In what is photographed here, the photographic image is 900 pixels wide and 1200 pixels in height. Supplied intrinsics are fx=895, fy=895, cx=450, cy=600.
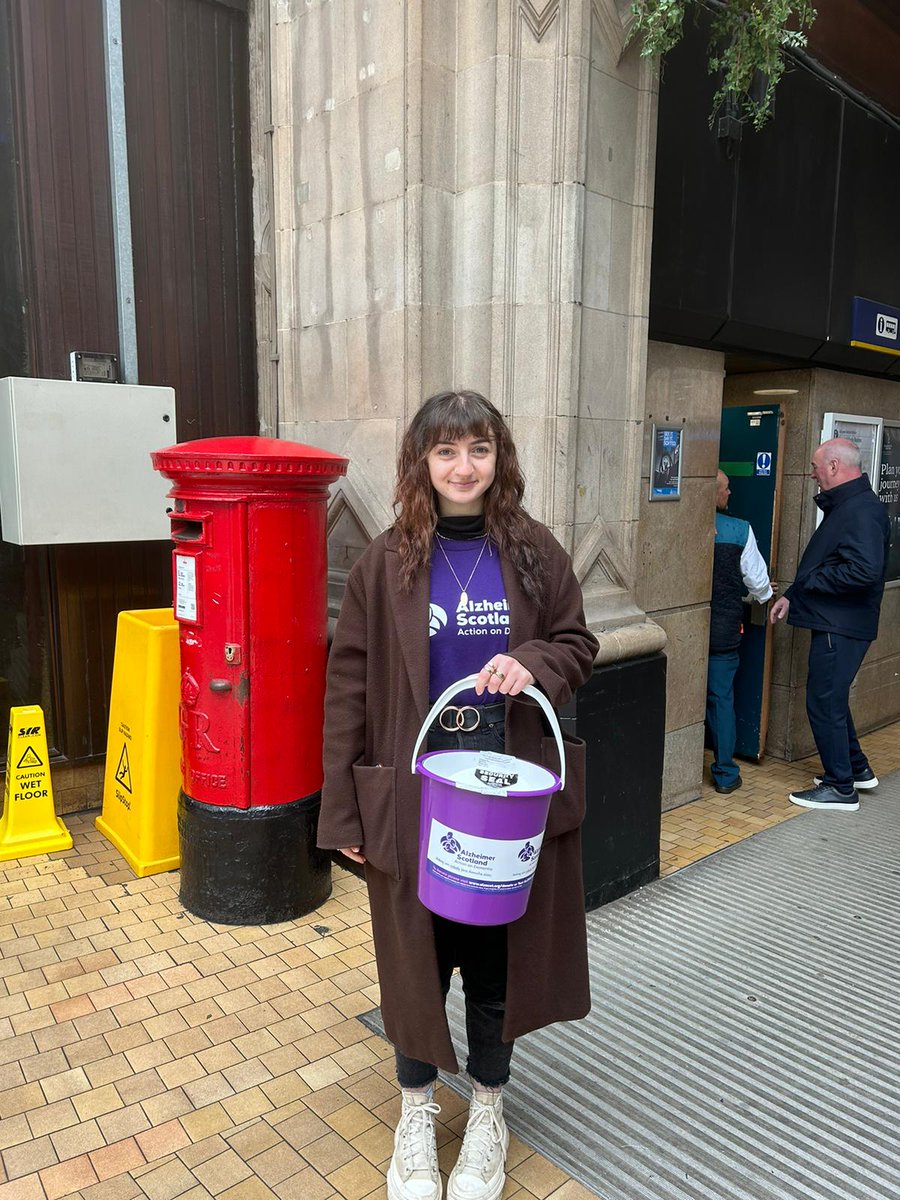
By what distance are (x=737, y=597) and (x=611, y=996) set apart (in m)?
2.88

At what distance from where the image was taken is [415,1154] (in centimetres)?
238

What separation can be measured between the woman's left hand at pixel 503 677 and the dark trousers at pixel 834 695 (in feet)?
12.9

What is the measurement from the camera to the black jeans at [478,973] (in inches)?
91.2

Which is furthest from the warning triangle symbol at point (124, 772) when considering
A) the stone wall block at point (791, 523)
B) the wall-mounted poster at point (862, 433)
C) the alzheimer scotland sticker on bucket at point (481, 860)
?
the wall-mounted poster at point (862, 433)

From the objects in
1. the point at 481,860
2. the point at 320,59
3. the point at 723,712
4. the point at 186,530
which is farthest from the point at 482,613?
the point at 723,712

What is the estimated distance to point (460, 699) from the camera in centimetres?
232

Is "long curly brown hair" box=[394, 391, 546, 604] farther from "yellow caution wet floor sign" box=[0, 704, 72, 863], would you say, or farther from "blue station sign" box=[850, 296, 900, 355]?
"blue station sign" box=[850, 296, 900, 355]

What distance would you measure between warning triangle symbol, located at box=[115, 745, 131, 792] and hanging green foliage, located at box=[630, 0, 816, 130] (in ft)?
12.9

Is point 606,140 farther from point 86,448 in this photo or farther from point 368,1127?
point 368,1127

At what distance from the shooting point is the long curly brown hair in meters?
2.27

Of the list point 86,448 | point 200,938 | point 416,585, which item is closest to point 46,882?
point 200,938

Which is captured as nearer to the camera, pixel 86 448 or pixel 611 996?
pixel 611 996

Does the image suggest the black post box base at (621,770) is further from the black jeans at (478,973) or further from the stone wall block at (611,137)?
the stone wall block at (611,137)

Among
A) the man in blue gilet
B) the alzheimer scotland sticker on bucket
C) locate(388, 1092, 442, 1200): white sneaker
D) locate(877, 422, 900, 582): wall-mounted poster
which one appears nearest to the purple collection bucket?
the alzheimer scotland sticker on bucket
